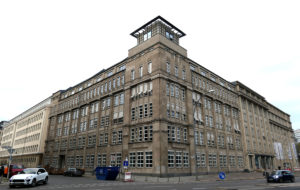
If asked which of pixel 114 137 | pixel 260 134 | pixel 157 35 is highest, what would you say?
pixel 157 35

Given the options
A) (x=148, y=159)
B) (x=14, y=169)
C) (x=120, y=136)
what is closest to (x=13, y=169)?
(x=14, y=169)

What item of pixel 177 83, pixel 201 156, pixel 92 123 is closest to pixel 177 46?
pixel 177 83

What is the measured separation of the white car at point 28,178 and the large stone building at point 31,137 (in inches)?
1789

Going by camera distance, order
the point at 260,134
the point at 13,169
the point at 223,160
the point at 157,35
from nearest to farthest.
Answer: the point at 13,169 < the point at 157,35 < the point at 223,160 < the point at 260,134

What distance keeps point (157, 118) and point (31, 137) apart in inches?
2352

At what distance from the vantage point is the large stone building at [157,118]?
114ft

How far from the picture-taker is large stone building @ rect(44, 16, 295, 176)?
34812 millimetres

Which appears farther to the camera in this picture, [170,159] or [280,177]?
[170,159]

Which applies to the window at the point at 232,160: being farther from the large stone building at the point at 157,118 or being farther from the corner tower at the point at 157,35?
the corner tower at the point at 157,35

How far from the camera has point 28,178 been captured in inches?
727

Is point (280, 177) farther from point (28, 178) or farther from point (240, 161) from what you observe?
point (240, 161)

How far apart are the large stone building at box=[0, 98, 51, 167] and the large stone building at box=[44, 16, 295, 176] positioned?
21.6 feet

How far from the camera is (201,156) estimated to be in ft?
134

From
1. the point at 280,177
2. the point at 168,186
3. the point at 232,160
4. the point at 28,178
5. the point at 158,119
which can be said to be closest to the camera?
the point at 28,178
